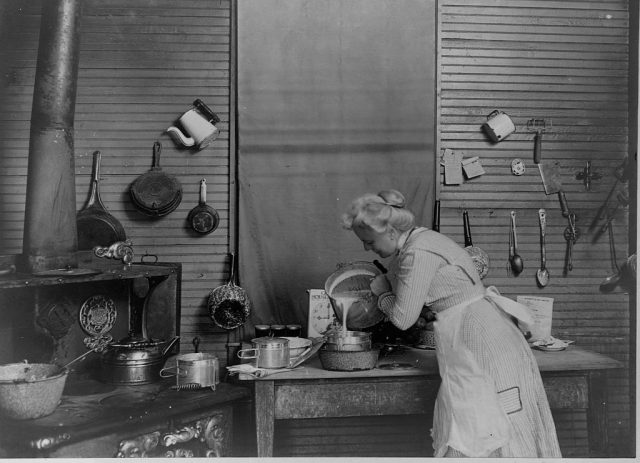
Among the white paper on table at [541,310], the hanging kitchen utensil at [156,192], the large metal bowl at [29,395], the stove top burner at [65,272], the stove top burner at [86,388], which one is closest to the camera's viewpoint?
the large metal bowl at [29,395]

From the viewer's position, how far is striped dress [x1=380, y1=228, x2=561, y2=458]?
280 centimetres

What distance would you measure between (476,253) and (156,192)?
235cm

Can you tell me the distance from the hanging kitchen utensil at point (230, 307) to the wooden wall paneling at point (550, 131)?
1.57 metres

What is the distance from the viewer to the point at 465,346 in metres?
2.89

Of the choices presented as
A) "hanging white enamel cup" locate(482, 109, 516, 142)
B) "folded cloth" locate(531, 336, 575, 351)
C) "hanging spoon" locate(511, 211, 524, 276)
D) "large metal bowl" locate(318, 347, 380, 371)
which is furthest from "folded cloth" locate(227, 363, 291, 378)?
"hanging white enamel cup" locate(482, 109, 516, 142)

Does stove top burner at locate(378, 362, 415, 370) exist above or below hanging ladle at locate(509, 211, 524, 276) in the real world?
below

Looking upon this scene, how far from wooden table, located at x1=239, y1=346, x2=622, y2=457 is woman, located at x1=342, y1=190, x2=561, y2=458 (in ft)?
0.92

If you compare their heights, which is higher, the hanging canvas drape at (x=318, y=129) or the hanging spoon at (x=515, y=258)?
the hanging canvas drape at (x=318, y=129)

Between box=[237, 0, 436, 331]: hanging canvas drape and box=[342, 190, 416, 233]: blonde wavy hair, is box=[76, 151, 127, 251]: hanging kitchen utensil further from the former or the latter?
box=[342, 190, 416, 233]: blonde wavy hair

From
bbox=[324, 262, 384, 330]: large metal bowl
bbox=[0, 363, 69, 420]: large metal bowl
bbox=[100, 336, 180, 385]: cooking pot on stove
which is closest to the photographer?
bbox=[0, 363, 69, 420]: large metal bowl

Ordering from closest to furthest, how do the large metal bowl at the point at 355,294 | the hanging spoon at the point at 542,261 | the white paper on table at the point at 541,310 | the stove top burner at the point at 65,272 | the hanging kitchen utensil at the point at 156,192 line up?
the stove top burner at the point at 65,272, the large metal bowl at the point at 355,294, the hanging kitchen utensil at the point at 156,192, the white paper on table at the point at 541,310, the hanging spoon at the point at 542,261

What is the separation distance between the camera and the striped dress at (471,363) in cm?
280

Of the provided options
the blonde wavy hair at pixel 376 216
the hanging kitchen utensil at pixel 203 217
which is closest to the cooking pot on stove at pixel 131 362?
the hanging kitchen utensil at pixel 203 217

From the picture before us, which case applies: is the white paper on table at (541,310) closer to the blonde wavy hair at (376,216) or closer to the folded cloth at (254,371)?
the blonde wavy hair at (376,216)
